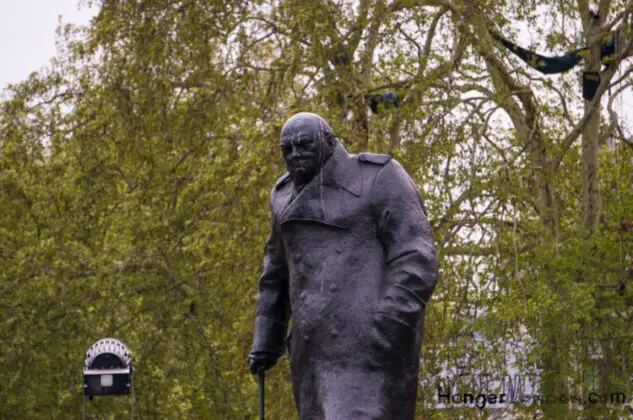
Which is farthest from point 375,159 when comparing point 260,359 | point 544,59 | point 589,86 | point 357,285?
point 589,86

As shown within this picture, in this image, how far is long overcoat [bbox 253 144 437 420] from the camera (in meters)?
8.16

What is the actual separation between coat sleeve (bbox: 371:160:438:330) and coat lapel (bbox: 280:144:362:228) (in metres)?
0.14

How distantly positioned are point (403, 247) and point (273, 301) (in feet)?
2.92

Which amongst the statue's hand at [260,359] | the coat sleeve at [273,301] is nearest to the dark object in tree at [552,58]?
the coat sleeve at [273,301]

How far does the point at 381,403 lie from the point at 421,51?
1374cm

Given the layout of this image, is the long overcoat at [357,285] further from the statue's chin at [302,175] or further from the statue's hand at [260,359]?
the statue's hand at [260,359]

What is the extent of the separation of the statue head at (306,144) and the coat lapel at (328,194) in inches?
2.0

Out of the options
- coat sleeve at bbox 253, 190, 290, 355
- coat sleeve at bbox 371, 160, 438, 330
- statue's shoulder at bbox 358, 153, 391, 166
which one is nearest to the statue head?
statue's shoulder at bbox 358, 153, 391, 166

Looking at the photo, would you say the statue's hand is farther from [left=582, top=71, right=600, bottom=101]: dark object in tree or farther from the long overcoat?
[left=582, top=71, right=600, bottom=101]: dark object in tree

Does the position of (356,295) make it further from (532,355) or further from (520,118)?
(520,118)

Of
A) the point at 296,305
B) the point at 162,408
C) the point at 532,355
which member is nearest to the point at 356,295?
the point at 296,305

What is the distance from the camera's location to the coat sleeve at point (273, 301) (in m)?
8.79

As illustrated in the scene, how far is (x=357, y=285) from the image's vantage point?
8281 mm

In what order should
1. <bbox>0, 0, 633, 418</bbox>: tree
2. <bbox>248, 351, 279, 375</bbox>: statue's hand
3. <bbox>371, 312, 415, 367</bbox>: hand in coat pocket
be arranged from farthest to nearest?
<bbox>0, 0, 633, 418</bbox>: tree < <bbox>248, 351, 279, 375</bbox>: statue's hand < <bbox>371, 312, 415, 367</bbox>: hand in coat pocket
